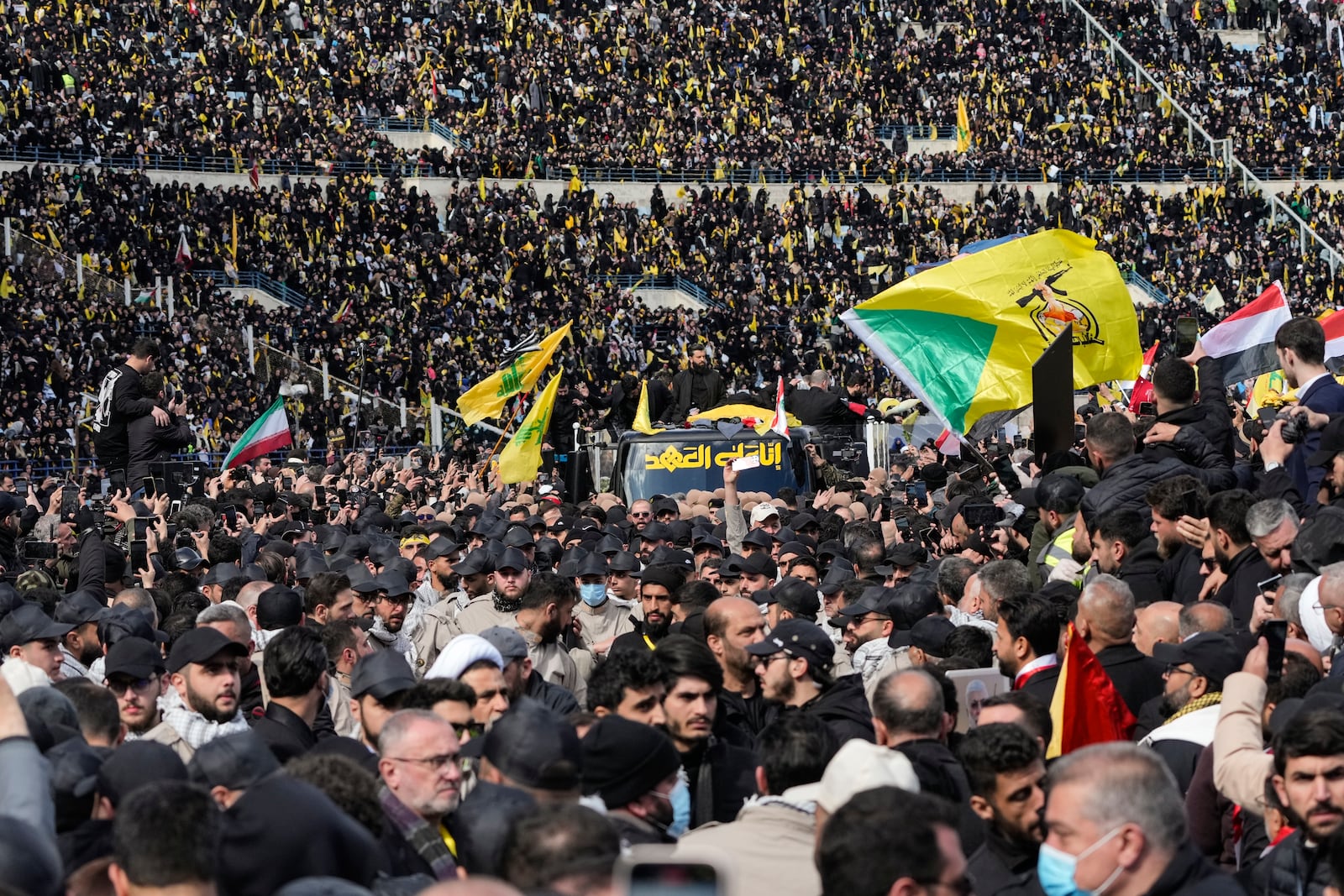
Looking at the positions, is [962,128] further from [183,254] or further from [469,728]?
[469,728]

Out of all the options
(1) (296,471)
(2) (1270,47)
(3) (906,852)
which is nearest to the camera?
(3) (906,852)

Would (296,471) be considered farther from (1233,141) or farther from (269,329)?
(1233,141)

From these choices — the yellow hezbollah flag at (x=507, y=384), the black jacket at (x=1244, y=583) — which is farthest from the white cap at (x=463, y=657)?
→ the yellow hezbollah flag at (x=507, y=384)

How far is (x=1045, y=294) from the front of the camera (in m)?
13.2

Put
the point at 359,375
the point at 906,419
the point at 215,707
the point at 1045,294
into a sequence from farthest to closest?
the point at 359,375
the point at 906,419
the point at 1045,294
the point at 215,707

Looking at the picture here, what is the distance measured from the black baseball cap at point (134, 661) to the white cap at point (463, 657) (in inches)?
43.6

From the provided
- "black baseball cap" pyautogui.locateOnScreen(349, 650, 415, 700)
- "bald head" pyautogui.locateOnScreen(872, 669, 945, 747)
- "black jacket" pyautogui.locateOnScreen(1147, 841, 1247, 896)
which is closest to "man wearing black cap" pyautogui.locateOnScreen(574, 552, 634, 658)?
"black baseball cap" pyautogui.locateOnScreen(349, 650, 415, 700)

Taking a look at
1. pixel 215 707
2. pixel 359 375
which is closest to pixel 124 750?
pixel 215 707

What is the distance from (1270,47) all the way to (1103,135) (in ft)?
26.1

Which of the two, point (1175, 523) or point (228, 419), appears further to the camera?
point (228, 419)

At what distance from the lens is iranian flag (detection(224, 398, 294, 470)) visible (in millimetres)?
18922

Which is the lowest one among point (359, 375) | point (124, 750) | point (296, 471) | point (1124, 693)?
point (359, 375)

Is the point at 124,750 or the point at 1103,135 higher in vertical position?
the point at 124,750

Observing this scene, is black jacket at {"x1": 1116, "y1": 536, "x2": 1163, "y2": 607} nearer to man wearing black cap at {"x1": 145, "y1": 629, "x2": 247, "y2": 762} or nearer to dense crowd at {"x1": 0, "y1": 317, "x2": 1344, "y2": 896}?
dense crowd at {"x1": 0, "y1": 317, "x2": 1344, "y2": 896}
